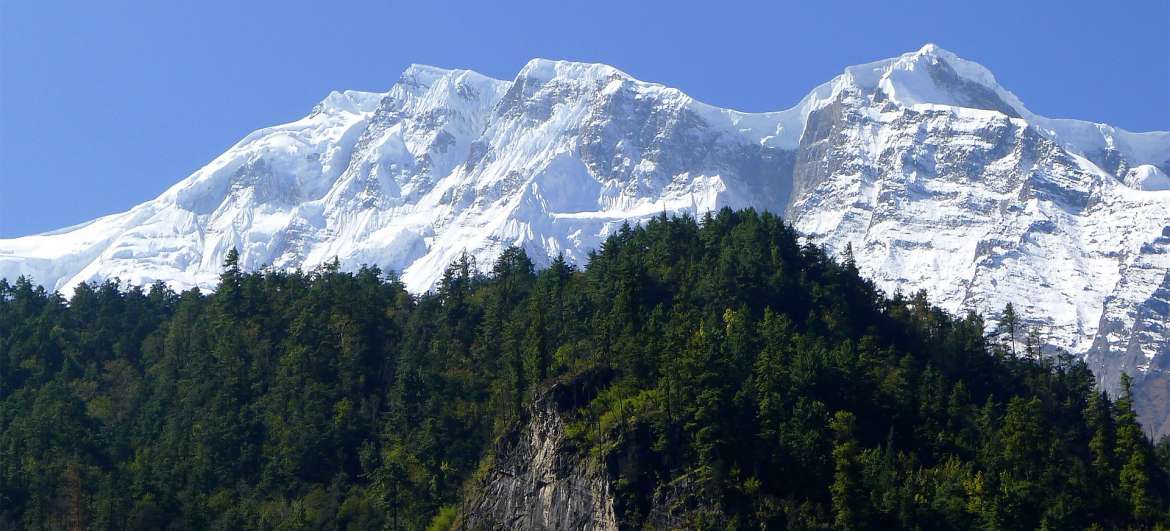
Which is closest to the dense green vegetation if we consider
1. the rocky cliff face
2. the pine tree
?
the pine tree

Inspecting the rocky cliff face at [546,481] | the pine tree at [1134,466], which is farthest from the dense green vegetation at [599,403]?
the rocky cliff face at [546,481]

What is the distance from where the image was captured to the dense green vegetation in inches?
4476

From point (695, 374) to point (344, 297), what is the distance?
51429 millimetres

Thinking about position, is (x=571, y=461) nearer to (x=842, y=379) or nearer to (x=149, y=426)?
(x=842, y=379)

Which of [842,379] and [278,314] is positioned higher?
[278,314]

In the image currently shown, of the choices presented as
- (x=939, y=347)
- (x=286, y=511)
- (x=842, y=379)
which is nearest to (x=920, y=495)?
(x=842, y=379)

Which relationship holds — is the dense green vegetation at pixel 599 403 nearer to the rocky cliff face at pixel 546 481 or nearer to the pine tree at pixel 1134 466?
the pine tree at pixel 1134 466

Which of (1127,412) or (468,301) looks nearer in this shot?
(1127,412)

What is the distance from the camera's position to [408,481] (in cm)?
12838

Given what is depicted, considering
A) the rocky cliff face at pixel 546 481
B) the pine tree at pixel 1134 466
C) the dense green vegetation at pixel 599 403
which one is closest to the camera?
the dense green vegetation at pixel 599 403

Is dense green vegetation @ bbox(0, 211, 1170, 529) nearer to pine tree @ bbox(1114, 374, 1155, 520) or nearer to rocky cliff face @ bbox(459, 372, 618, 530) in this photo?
pine tree @ bbox(1114, 374, 1155, 520)

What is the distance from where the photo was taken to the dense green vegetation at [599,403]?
373ft

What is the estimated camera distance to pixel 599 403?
119 metres

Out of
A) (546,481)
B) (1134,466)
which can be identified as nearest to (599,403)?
(546,481)
